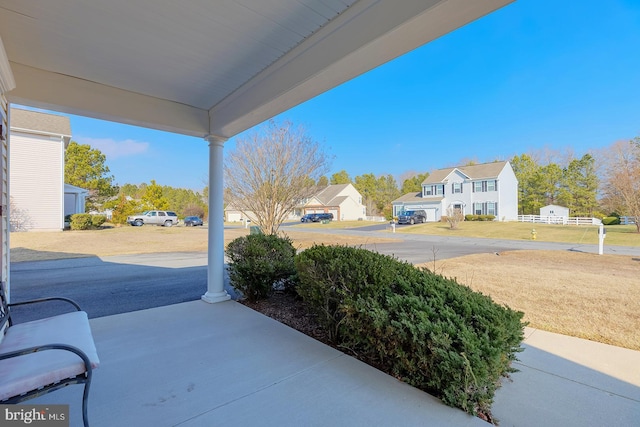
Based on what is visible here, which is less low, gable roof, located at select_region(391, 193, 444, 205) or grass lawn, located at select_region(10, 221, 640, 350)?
gable roof, located at select_region(391, 193, 444, 205)

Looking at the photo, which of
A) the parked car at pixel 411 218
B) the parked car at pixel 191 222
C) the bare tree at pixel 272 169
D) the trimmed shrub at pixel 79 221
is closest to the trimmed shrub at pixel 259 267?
the bare tree at pixel 272 169

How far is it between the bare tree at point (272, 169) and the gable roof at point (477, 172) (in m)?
24.2

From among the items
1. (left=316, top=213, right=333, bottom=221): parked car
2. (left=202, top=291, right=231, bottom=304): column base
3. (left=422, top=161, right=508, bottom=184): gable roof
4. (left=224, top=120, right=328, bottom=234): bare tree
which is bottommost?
(left=202, top=291, right=231, bottom=304): column base

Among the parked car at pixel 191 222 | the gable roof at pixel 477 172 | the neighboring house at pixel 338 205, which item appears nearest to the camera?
the parked car at pixel 191 222

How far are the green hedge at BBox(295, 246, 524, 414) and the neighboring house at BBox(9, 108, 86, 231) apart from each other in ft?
60.8

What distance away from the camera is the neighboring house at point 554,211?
2600 cm

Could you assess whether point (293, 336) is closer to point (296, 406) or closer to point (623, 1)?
point (296, 406)

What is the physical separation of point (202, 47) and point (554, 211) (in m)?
33.5

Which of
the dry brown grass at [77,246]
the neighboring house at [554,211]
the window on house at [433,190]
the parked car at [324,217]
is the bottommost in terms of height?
the dry brown grass at [77,246]

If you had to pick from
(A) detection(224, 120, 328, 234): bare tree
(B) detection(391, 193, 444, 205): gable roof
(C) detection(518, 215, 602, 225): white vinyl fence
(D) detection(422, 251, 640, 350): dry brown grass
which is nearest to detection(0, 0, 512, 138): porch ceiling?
(D) detection(422, 251, 640, 350): dry brown grass

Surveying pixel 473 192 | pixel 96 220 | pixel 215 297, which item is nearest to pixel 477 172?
pixel 473 192

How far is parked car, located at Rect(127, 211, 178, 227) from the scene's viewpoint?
75.6 ft

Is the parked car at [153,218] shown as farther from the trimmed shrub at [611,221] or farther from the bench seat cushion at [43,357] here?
the trimmed shrub at [611,221]

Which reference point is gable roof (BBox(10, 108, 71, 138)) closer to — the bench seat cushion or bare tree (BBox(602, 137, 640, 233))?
the bench seat cushion
